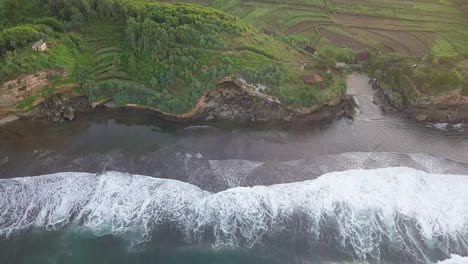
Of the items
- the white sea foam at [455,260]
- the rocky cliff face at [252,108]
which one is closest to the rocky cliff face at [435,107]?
the rocky cliff face at [252,108]

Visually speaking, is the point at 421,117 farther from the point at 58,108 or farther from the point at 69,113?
the point at 58,108

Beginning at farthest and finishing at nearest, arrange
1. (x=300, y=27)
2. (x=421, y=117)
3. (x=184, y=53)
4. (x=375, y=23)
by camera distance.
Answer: (x=375, y=23)
(x=300, y=27)
(x=184, y=53)
(x=421, y=117)

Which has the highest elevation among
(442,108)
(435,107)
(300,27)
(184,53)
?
(442,108)

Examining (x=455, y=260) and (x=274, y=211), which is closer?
(x=455, y=260)

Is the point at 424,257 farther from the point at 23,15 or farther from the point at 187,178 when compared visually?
the point at 23,15

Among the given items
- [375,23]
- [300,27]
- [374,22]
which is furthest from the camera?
[374,22]

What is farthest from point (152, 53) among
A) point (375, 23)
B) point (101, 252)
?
point (375, 23)

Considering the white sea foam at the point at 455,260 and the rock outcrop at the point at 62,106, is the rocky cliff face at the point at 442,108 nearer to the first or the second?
the white sea foam at the point at 455,260

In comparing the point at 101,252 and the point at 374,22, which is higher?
the point at 374,22
